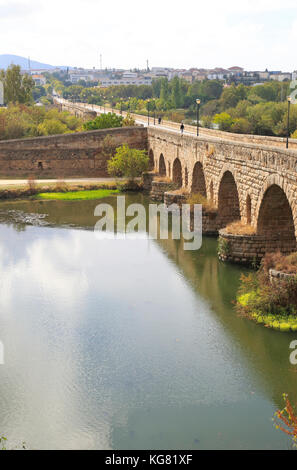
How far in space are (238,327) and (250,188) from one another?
573 cm

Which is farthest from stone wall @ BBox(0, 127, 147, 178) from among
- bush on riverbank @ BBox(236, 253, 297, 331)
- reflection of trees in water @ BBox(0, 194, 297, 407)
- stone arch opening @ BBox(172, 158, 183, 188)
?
bush on riverbank @ BBox(236, 253, 297, 331)

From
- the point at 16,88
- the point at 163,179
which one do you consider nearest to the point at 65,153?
the point at 163,179

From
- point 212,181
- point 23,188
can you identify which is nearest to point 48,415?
point 212,181

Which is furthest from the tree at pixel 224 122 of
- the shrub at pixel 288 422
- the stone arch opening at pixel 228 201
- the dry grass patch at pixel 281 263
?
the shrub at pixel 288 422

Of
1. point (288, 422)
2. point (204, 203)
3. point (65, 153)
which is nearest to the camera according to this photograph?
point (288, 422)

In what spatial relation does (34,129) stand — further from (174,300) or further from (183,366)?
(183,366)

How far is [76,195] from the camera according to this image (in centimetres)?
3481

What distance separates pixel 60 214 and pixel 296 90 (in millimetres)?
38033

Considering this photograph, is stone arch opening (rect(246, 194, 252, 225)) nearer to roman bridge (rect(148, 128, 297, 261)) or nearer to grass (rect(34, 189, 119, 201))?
roman bridge (rect(148, 128, 297, 261))

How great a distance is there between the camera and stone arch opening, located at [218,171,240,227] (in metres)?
23.2

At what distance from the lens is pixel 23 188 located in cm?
3566

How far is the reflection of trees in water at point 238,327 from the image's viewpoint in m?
12.6

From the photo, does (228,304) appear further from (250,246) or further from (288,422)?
(288,422)

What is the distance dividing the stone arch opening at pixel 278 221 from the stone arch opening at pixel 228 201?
160 inches
